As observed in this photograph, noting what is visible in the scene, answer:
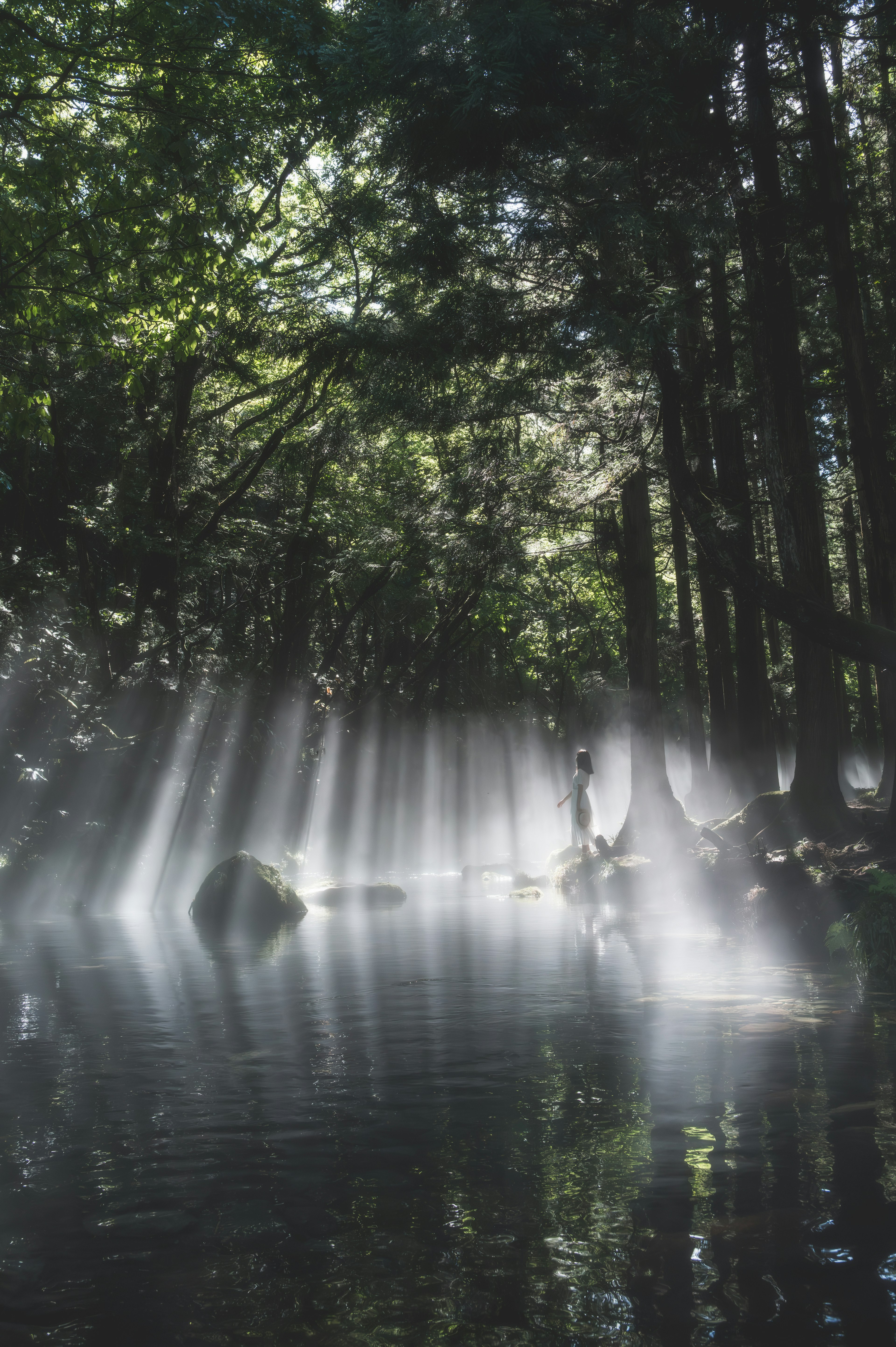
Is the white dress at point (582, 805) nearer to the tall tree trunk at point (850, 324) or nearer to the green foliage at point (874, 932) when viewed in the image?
the tall tree trunk at point (850, 324)

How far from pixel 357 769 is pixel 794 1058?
29.8 m

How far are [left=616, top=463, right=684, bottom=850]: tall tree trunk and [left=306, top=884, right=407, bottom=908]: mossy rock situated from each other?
4952mm

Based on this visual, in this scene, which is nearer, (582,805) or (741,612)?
(741,612)

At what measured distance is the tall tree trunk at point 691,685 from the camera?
23.0 m

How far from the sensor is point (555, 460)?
16406 millimetres

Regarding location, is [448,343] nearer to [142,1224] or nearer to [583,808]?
[583,808]

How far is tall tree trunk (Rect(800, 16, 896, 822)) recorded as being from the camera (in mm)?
12656

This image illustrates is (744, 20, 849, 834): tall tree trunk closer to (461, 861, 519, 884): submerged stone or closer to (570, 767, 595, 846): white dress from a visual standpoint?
(570, 767, 595, 846): white dress

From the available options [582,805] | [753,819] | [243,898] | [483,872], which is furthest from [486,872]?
[753,819]

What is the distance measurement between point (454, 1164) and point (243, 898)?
12.1 m

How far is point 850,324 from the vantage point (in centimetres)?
1294

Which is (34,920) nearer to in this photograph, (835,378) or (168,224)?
(168,224)

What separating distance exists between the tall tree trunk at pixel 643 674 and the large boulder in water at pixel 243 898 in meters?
6.41

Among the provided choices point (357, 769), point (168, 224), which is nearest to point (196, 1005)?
point (168, 224)
